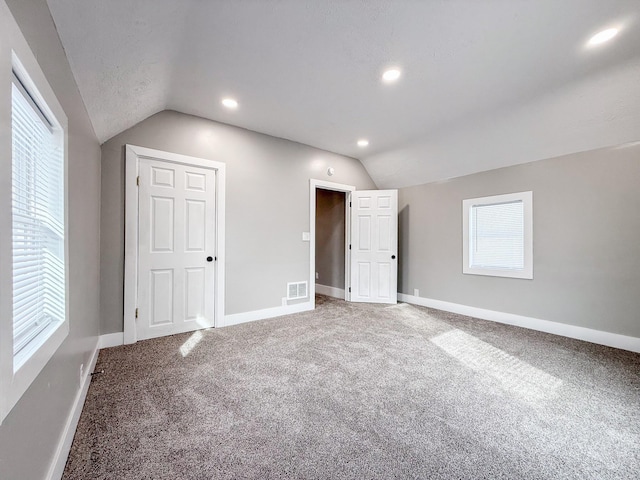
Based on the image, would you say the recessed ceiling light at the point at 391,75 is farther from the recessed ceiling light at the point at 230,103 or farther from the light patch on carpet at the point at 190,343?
the light patch on carpet at the point at 190,343

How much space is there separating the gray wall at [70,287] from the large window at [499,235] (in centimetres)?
450

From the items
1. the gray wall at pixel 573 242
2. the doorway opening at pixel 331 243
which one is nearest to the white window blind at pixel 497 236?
the gray wall at pixel 573 242

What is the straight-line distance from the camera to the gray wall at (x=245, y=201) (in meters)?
2.87

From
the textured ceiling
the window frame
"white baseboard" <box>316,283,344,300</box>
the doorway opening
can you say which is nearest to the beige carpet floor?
the window frame

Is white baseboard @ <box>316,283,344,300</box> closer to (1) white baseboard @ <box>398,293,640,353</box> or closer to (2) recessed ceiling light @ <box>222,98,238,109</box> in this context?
(1) white baseboard @ <box>398,293,640,353</box>

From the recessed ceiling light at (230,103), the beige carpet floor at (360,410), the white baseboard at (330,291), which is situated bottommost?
the beige carpet floor at (360,410)

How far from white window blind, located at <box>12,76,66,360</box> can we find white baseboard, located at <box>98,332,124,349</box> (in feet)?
5.37

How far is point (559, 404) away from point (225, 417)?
2252 millimetres

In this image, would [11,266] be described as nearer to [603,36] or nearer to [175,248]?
[175,248]

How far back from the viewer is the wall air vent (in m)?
4.13

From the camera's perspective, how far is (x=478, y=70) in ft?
7.77

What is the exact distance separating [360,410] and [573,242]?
3199mm

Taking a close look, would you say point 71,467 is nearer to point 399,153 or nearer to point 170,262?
point 170,262

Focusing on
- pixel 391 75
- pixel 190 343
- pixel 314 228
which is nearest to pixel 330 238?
pixel 314 228
